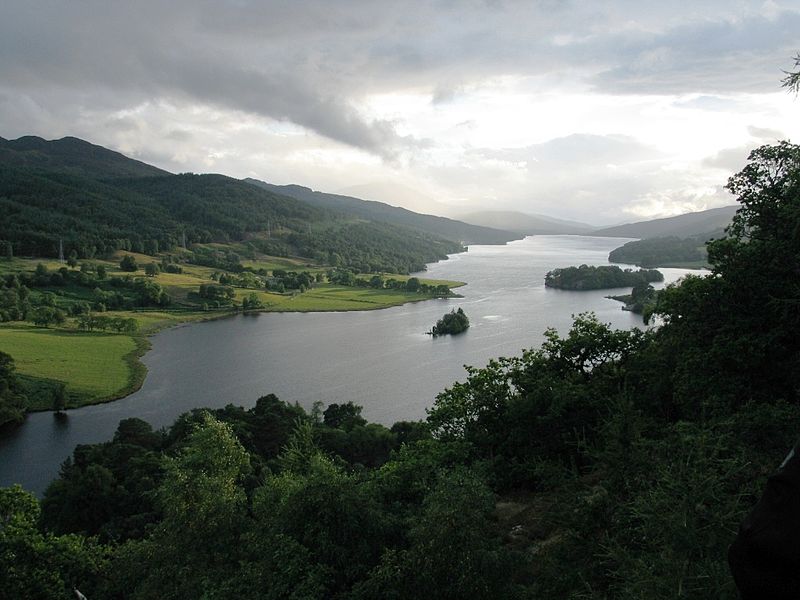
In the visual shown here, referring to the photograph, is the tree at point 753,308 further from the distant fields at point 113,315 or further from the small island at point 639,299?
the small island at point 639,299

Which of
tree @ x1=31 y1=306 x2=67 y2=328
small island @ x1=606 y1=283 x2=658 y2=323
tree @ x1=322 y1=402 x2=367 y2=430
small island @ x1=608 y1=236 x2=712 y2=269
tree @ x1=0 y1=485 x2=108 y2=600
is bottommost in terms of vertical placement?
tree @ x1=322 y1=402 x2=367 y2=430

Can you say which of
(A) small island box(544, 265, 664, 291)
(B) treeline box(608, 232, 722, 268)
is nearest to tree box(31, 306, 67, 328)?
(A) small island box(544, 265, 664, 291)

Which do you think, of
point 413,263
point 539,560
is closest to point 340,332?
point 539,560

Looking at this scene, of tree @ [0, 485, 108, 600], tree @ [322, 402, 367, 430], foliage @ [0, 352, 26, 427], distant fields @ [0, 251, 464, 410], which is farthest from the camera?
distant fields @ [0, 251, 464, 410]

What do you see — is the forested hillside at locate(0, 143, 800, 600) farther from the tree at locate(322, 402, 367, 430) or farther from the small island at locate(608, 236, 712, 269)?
the small island at locate(608, 236, 712, 269)

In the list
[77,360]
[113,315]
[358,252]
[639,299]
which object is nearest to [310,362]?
[77,360]

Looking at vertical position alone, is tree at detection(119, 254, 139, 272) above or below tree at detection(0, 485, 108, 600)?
above

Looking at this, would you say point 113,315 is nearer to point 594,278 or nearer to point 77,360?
point 77,360
